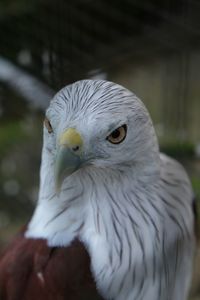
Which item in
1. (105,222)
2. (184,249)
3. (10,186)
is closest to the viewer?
(105,222)

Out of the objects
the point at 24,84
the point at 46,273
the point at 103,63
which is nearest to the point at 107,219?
the point at 46,273

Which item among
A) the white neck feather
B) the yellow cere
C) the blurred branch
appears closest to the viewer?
the yellow cere

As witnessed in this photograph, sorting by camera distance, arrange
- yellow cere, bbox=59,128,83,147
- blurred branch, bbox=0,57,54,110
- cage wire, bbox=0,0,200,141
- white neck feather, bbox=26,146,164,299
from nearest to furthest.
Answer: yellow cere, bbox=59,128,83,147 → white neck feather, bbox=26,146,164,299 → blurred branch, bbox=0,57,54,110 → cage wire, bbox=0,0,200,141

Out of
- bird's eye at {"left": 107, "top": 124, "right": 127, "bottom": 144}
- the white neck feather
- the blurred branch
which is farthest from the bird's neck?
the blurred branch

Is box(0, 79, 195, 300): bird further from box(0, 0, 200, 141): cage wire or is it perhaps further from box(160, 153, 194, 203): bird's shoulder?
box(0, 0, 200, 141): cage wire

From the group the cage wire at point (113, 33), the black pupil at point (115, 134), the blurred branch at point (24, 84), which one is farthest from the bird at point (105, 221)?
the cage wire at point (113, 33)

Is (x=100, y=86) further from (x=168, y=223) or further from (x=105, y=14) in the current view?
(x=105, y=14)

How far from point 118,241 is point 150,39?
100cm

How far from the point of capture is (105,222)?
1064mm

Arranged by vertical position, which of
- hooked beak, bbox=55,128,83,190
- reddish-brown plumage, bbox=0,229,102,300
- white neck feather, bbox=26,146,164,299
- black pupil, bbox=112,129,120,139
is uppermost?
black pupil, bbox=112,129,120,139

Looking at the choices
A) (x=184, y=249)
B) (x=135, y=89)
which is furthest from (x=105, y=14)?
(x=184, y=249)

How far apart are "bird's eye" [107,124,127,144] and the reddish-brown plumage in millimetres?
215

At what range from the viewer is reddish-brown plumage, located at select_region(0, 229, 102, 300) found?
1.06m

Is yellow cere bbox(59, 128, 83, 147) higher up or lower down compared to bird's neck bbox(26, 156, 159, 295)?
higher up
